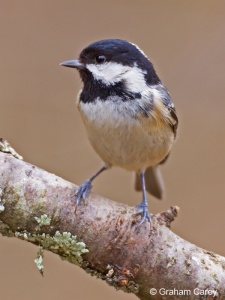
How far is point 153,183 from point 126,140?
71 cm

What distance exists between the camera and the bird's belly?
6.31 feet

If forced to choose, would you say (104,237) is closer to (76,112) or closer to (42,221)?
(42,221)

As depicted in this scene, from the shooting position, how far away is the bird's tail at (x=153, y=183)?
102 inches

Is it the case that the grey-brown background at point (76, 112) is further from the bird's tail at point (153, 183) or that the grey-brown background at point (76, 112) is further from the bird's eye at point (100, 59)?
the bird's eye at point (100, 59)

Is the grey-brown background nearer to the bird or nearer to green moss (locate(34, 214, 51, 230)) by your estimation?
the bird

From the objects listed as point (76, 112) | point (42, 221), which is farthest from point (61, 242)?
point (76, 112)

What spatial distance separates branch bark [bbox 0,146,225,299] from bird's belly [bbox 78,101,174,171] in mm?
405

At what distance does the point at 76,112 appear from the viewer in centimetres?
306

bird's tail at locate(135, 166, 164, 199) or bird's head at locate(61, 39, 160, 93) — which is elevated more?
bird's head at locate(61, 39, 160, 93)

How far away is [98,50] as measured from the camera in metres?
2.00

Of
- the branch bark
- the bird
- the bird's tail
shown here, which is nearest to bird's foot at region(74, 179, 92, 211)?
the branch bark

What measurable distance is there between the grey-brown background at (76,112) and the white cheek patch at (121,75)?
0.92 metres

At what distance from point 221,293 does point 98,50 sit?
95 centimetres

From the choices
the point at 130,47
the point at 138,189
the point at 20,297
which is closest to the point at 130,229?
the point at 130,47
